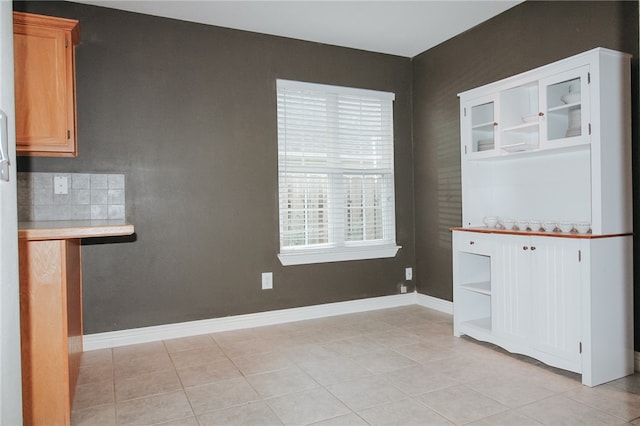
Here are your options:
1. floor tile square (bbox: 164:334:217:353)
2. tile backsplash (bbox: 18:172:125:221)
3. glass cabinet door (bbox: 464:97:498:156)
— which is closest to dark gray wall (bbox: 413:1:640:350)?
glass cabinet door (bbox: 464:97:498:156)

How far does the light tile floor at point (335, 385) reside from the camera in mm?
2055

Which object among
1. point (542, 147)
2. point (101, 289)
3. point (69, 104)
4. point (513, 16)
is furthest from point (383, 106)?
point (101, 289)

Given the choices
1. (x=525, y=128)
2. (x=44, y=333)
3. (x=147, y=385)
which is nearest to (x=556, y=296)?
(x=525, y=128)

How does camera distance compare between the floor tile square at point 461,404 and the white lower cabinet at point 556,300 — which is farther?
the white lower cabinet at point 556,300

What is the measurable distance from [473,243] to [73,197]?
2848mm

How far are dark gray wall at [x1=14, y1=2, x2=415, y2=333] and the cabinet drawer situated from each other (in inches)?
47.3

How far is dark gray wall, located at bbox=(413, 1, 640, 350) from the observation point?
263cm

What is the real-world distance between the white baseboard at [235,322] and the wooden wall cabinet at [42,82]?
4.54 feet

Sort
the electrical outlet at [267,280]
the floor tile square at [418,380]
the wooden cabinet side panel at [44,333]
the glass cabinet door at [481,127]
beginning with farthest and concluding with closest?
the electrical outlet at [267,280]
the glass cabinet door at [481,127]
the floor tile square at [418,380]
the wooden cabinet side panel at [44,333]

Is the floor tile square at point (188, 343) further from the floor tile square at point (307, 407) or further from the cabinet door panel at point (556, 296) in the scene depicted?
the cabinet door panel at point (556, 296)

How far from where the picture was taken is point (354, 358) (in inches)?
112

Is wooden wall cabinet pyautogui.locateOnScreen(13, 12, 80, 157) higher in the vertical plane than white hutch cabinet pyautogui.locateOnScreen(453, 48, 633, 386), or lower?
higher

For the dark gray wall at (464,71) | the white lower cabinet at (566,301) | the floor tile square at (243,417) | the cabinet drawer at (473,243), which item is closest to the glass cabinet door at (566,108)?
the dark gray wall at (464,71)

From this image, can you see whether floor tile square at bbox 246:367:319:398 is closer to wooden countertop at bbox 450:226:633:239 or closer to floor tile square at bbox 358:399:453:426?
floor tile square at bbox 358:399:453:426
